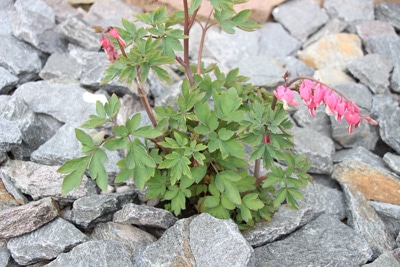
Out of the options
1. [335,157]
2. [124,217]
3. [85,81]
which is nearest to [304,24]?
[335,157]

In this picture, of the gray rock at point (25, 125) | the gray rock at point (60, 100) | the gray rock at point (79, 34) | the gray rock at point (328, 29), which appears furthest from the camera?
the gray rock at point (328, 29)

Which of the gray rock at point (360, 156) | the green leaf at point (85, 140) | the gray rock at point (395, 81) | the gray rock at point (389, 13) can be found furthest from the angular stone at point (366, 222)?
the gray rock at point (389, 13)

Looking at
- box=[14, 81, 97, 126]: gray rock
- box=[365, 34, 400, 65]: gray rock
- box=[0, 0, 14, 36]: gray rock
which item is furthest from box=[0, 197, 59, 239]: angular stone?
box=[365, 34, 400, 65]: gray rock

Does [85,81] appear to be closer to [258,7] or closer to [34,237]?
[34,237]

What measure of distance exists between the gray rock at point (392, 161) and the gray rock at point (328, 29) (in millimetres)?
1332

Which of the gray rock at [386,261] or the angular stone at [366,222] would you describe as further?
the angular stone at [366,222]

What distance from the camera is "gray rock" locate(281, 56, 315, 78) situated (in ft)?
12.2

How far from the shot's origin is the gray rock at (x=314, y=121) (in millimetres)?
3320

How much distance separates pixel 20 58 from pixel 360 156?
230 centimetres

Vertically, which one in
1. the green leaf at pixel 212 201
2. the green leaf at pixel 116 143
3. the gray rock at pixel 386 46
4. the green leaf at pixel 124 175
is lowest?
the green leaf at pixel 212 201

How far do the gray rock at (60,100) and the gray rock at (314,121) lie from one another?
132 cm

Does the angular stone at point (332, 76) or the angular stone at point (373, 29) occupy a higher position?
Result: the angular stone at point (373, 29)

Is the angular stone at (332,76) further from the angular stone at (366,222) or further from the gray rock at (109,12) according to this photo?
the gray rock at (109,12)

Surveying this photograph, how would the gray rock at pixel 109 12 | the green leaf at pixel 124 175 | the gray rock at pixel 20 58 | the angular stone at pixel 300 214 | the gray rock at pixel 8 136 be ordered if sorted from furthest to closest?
1. the gray rock at pixel 109 12
2. the gray rock at pixel 20 58
3. the gray rock at pixel 8 136
4. the angular stone at pixel 300 214
5. the green leaf at pixel 124 175
